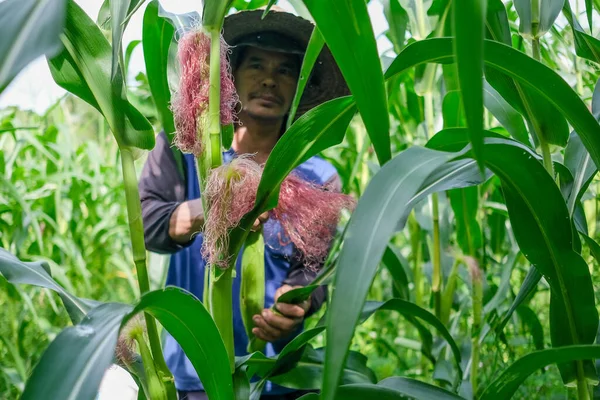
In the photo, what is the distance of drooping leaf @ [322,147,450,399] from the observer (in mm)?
387

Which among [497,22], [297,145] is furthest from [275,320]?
[497,22]

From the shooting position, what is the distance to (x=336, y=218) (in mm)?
749

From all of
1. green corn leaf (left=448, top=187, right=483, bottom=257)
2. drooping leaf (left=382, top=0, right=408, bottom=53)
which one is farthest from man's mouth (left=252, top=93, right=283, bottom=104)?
green corn leaf (left=448, top=187, right=483, bottom=257)

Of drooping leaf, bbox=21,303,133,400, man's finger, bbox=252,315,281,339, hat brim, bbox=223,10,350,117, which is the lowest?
man's finger, bbox=252,315,281,339

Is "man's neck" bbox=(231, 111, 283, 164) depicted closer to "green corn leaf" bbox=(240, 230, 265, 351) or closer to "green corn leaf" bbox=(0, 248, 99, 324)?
"green corn leaf" bbox=(240, 230, 265, 351)

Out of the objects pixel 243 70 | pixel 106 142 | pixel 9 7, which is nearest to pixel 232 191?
pixel 9 7

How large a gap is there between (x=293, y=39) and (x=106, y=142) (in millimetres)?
1453

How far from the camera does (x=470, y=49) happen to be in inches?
12.9

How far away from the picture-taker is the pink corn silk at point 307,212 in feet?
2.27

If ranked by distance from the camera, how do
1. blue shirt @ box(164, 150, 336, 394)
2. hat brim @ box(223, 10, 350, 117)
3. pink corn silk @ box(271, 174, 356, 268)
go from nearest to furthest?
pink corn silk @ box(271, 174, 356, 268) < hat brim @ box(223, 10, 350, 117) < blue shirt @ box(164, 150, 336, 394)

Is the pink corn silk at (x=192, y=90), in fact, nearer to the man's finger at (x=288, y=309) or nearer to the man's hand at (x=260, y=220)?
the man's hand at (x=260, y=220)

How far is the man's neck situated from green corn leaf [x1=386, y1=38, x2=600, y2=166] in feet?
2.23

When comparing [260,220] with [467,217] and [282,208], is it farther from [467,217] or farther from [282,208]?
[467,217]

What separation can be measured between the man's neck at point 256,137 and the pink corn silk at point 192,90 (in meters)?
0.57
